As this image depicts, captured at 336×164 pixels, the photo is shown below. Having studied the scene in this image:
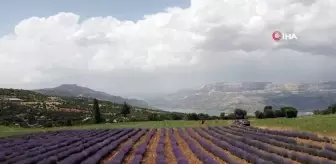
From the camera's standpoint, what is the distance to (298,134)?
27.3m

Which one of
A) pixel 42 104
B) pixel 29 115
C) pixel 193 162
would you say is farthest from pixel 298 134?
pixel 42 104

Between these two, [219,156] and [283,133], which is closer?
[219,156]

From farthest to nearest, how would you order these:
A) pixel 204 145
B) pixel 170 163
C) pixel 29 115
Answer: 1. pixel 29 115
2. pixel 204 145
3. pixel 170 163

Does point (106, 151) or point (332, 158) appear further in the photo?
point (106, 151)

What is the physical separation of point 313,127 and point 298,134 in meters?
5.73

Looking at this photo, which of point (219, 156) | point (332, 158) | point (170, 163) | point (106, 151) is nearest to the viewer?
point (332, 158)

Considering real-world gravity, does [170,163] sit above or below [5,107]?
below

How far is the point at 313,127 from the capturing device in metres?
32.3

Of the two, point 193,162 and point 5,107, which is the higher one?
point 5,107

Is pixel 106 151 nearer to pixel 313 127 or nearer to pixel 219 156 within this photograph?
pixel 219 156

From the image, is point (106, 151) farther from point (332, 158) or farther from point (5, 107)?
point (5, 107)

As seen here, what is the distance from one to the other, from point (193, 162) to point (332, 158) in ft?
20.8

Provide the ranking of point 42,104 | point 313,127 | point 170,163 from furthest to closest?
point 42,104, point 313,127, point 170,163

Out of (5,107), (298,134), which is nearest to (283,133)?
(298,134)
